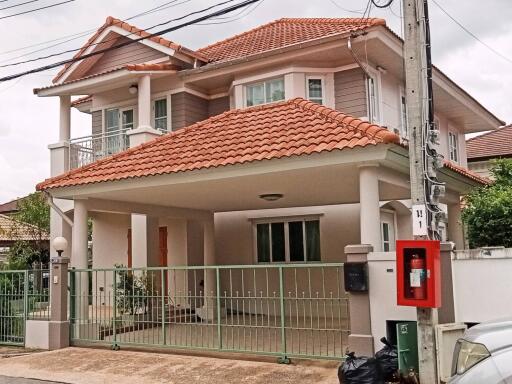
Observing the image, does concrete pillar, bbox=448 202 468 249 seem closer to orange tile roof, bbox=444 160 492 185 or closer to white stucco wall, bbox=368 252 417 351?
orange tile roof, bbox=444 160 492 185

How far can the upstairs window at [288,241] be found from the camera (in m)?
15.4

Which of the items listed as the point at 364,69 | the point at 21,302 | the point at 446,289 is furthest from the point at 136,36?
the point at 446,289

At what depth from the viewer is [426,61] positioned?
23.2 feet

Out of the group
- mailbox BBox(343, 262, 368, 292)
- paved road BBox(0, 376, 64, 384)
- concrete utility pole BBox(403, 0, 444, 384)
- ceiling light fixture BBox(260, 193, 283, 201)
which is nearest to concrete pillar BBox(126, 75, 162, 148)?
ceiling light fixture BBox(260, 193, 283, 201)

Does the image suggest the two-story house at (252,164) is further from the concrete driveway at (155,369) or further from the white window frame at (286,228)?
the concrete driveway at (155,369)

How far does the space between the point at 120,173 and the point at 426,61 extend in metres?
6.45

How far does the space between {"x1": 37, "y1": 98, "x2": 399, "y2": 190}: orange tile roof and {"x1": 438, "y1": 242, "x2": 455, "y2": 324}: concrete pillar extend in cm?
181

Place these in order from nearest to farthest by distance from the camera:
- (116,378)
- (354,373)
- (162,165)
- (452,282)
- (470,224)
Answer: (354,373) < (452,282) < (116,378) < (162,165) < (470,224)

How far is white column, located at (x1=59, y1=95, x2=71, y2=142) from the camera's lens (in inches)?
655

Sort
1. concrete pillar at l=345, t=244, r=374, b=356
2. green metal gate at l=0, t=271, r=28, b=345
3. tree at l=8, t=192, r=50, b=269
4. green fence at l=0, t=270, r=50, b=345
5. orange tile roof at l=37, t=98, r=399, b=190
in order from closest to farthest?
1. concrete pillar at l=345, t=244, r=374, b=356
2. orange tile roof at l=37, t=98, r=399, b=190
3. green fence at l=0, t=270, r=50, b=345
4. green metal gate at l=0, t=271, r=28, b=345
5. tree at l=8, t=192, r=50, b=269

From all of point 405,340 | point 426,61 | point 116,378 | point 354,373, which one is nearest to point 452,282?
point 405,340

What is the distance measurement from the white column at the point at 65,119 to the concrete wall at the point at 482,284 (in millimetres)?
12370

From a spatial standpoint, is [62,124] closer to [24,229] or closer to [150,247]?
[150,247]

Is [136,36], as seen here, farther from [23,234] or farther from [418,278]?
[418,278]
